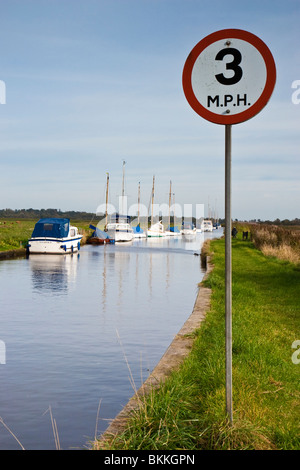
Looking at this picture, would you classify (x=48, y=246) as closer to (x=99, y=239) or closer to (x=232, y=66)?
(x=99, y=239)

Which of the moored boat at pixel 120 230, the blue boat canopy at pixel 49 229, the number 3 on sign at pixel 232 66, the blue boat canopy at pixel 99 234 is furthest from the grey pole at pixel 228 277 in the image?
the moored boat at pixel 120 230

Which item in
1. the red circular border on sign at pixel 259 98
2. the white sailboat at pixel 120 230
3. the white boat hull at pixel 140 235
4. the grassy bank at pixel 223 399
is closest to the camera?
the grassy bank at pixel 223 399

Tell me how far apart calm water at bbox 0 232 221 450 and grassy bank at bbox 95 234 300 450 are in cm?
106

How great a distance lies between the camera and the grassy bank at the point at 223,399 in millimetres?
4863

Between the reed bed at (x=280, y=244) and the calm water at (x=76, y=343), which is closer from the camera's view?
the calm water at (x=76, y=343)

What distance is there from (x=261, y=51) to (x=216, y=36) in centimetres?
44

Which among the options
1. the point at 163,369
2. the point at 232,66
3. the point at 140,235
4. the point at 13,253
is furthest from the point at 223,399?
the point at 140,235

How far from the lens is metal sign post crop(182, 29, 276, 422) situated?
5020 millimetres

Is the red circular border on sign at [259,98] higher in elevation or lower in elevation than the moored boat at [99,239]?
higher

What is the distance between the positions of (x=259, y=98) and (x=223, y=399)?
300 cm

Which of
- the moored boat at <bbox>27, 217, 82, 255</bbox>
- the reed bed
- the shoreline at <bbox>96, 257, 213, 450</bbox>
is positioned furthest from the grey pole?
the moored boat at <bbox>27, 217, 82, 255</bbox>

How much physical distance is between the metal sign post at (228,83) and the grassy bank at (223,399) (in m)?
0.34

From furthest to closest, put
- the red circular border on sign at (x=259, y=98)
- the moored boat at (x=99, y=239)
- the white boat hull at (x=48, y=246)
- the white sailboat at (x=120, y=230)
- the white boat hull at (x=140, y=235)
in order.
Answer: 1. the white boat hull at (x=140, y=235)
2. the white sailboat at (x=120, y=230)
3. the moored boat at (x=99, y=239)
4. the white boat hull at (x=48, y=246)
5. the red circular border on sign at (x=259, y=98)

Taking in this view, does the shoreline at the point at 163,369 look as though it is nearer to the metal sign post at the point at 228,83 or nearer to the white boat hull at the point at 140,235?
the metal sign post at the point at 228,83
